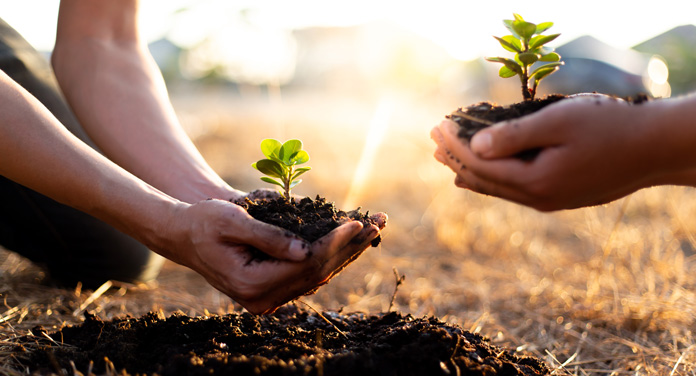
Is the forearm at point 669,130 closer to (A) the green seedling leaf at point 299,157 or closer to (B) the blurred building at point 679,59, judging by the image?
(A) the green seedling leaf at point 299,157

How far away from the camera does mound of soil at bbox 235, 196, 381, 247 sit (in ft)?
4.20

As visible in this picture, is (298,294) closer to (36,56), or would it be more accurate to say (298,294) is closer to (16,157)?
(16,157)

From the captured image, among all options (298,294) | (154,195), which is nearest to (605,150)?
(298,294)

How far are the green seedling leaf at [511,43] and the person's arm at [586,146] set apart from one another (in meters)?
0.38

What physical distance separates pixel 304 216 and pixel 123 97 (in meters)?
1.04

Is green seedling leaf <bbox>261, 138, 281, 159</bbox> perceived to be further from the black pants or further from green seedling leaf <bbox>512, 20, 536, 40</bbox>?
the black pants

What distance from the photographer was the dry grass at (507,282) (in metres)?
1.90

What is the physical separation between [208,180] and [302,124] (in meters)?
7.49

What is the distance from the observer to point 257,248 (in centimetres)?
123

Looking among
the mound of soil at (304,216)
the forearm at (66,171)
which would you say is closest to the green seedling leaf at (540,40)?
the mound of soil at (304,216)

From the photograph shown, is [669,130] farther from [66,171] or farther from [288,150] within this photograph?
[66,171]

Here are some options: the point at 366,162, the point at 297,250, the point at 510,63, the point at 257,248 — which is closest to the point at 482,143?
the point at 510,63

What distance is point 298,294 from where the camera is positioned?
1288 mm

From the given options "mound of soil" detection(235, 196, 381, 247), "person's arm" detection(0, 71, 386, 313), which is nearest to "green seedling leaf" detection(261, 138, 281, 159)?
"mound of soil" detection(235, 196, 381, 247)
